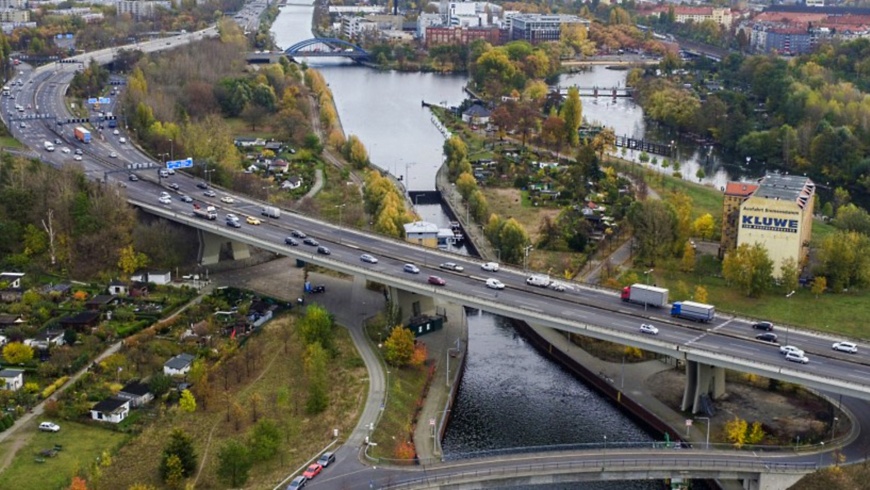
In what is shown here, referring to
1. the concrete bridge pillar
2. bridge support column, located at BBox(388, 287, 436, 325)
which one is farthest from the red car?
the concrete bridge pillar

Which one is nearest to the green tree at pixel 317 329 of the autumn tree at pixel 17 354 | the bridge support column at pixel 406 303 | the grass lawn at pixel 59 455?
the bridge support column at pixel 406 303

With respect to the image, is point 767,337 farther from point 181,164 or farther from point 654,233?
point 181,164

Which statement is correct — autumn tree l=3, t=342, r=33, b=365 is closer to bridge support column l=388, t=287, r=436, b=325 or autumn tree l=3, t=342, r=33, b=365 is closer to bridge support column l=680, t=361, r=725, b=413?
bridge support column l=388, t=287, r=436, b=325

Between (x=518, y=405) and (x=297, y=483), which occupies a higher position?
(x=297, y=483)

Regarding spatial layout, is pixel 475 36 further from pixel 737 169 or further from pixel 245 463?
pixel 245 463

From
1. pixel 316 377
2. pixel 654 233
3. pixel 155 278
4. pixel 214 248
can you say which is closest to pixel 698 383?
pixel 316 377

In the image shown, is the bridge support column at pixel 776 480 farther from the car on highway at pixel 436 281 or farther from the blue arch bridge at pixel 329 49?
the blue arch bridge at pixel 329 49
